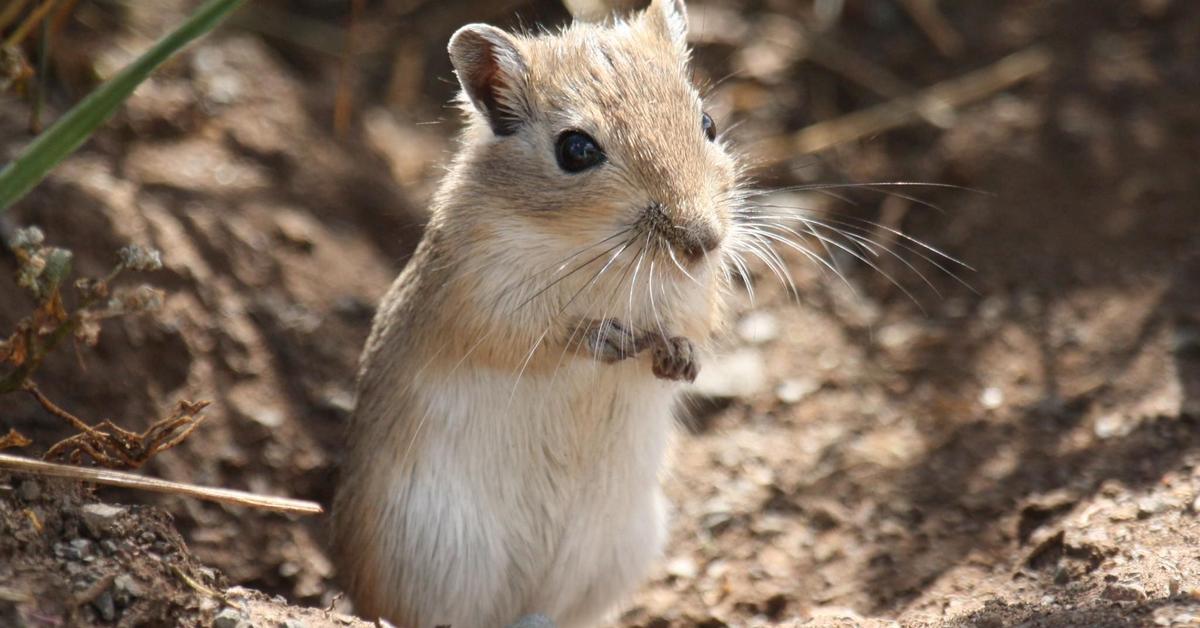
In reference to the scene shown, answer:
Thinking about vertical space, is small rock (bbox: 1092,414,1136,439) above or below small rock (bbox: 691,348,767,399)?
above

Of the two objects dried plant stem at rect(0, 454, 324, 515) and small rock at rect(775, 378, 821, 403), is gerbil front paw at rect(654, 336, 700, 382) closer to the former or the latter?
dried plant stem at rect(0, 454, 324, 515)

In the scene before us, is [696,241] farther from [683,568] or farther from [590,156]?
[683,568]

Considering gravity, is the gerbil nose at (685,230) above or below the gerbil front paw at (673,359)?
above

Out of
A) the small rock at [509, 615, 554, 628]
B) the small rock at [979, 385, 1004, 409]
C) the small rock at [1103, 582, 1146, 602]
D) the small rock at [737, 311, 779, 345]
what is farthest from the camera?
the small rock at [737, 311, 779, 345]

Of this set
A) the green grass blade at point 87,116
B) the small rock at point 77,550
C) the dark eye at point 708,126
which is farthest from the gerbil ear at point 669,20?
the small rock at point 77,550

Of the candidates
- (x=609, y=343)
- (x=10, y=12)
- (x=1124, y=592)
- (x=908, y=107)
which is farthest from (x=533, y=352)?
(x=908, y=107)

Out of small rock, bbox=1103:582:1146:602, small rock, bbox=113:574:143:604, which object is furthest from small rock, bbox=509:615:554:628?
small rock, bbox=1103:582:1146:602

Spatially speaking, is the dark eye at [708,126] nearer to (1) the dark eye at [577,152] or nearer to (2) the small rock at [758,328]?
(1) the dark eye at [577,152]

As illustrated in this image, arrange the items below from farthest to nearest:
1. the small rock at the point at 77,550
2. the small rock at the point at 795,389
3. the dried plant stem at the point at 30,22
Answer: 1. the small rock at the point at 795,389
2. the dried plant stem at the point at 30,22
3. the small rock at the point at 77,550
